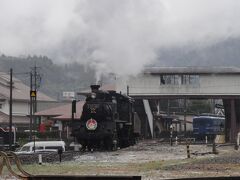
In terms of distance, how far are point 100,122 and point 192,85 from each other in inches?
1292

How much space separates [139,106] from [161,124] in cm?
2292

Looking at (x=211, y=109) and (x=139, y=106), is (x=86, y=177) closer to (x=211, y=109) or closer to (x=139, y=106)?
(x=139, y=106)

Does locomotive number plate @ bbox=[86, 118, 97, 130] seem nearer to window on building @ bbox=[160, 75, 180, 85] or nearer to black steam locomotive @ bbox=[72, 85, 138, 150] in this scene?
black steam locomotive @ bbox=[72, 85, 138, 150]

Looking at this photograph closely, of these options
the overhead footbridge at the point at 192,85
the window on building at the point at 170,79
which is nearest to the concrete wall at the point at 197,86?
the overhead footbridge at the point at 192,85

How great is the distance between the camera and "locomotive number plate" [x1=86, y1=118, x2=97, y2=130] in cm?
3350

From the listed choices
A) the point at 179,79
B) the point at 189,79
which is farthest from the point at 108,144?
the point at 189,79

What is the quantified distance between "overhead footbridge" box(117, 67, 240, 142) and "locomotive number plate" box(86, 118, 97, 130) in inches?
1131

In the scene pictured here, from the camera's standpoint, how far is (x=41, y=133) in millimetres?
63375

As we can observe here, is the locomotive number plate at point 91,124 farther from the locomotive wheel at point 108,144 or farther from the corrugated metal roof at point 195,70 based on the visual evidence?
the corrugated metal roof at point 195,70

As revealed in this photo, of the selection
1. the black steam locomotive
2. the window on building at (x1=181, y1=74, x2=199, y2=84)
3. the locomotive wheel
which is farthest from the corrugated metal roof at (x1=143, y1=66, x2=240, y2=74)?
the locomotive wheel

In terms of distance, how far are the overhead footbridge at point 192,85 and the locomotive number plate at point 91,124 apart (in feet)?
94.3

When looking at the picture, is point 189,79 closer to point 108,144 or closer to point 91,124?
point 108,144

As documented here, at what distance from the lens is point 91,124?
33688 mm

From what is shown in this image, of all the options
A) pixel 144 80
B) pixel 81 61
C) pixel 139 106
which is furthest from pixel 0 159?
pixel 139 106
